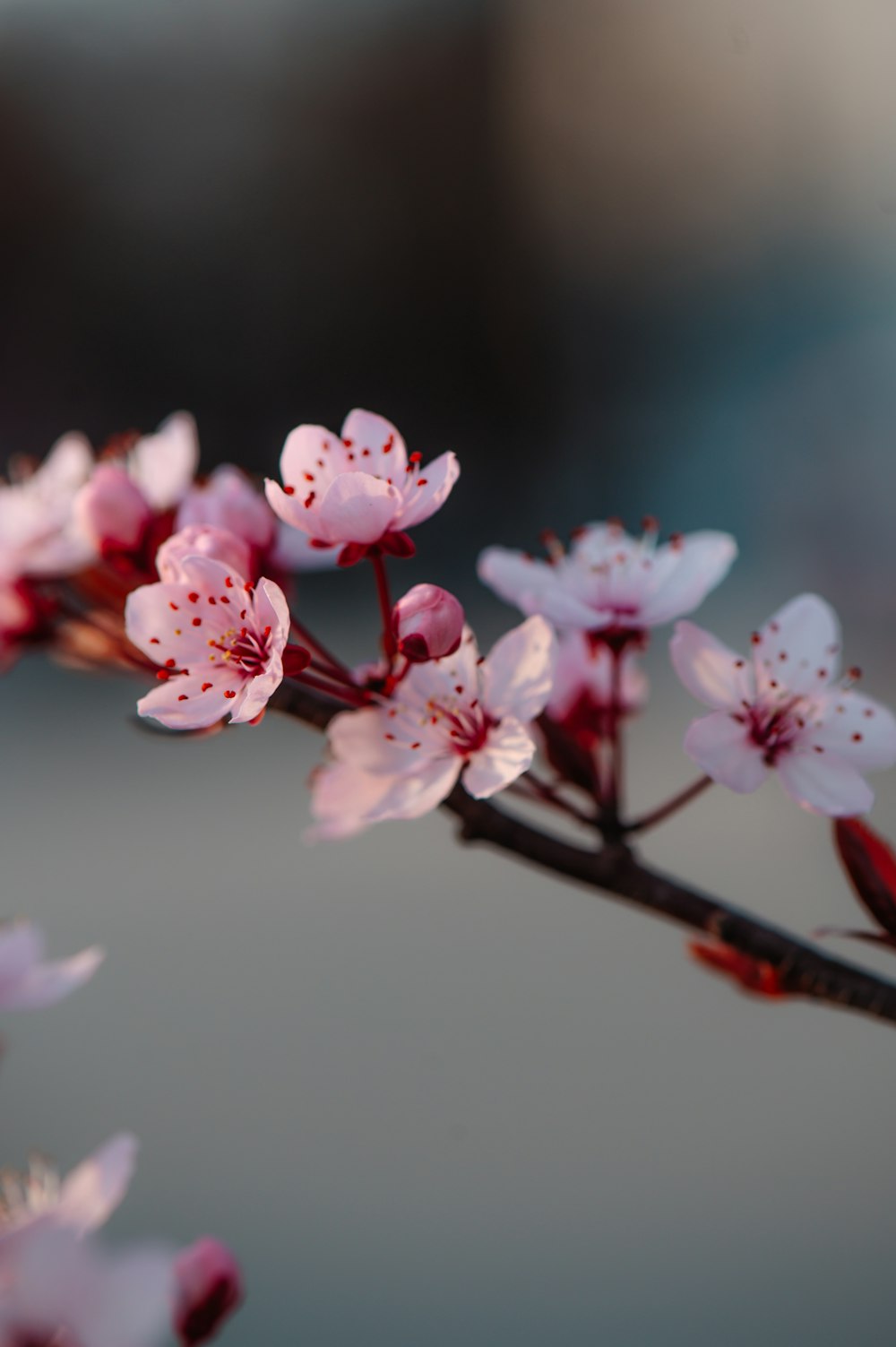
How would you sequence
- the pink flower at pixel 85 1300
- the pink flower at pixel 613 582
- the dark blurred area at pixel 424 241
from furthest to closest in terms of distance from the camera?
the dark blurred area at pixel 424 241, the pink flower at pixel 613 582, the pink flower at pixel 85 1300

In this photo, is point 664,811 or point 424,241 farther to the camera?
point 424,241

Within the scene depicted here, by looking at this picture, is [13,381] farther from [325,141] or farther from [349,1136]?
[349,1136]

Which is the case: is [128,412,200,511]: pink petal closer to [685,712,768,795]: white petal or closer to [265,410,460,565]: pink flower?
[265,410,460,565]: pink flower

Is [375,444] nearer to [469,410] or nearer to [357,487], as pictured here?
[357,487]

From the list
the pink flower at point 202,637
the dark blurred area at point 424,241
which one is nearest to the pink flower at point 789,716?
the pink flower at point 202,637

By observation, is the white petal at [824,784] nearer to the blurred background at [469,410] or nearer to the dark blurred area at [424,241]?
the blurred background at [469,410]

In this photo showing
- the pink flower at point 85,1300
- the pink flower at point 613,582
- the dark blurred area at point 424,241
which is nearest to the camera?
the pink flower at point 85,1300

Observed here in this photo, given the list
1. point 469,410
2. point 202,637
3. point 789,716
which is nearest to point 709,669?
point 789,716
